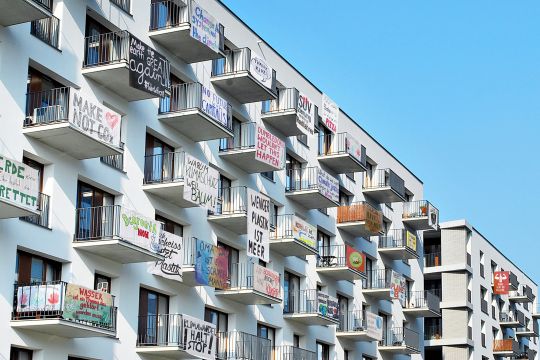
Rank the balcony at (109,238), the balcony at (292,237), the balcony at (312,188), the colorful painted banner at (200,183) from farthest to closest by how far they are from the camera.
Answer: the balcony at (312,188), the balcony at (292,237), the colorful painted banner at (200,183), the balcony at (109,238)

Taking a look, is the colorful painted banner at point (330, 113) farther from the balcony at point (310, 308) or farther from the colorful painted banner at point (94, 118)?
the colorful painted banner at point (94, 118)

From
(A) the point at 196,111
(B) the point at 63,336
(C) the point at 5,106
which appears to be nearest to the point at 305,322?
(A) the point at 196,111

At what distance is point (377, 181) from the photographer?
5491 cm

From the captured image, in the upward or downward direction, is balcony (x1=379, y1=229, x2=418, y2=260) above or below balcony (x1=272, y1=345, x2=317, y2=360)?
above

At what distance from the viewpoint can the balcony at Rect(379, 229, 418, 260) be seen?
A: 177ft

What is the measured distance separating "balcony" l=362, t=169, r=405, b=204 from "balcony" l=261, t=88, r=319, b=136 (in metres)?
10.8

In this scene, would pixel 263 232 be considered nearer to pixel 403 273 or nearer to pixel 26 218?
pixel 26 218

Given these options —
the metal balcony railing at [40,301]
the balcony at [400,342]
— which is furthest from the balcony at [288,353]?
the metal balcony railing at [40,301]

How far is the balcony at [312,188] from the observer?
4319 centimetres

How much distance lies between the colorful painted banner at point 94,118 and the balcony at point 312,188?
14.9 m

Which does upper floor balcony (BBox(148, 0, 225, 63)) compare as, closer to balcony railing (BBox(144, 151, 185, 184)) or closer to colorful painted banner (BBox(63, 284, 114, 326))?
balcony railing (BBox(144, 151, 185, 184))

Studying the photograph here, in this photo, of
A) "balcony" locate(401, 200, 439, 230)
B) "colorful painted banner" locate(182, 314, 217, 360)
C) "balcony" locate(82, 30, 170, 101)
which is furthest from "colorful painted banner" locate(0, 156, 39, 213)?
"balcony" locate(401, 200, 439, 230)

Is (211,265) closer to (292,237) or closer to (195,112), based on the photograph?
(195,112)

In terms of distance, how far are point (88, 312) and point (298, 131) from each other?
18.0m
